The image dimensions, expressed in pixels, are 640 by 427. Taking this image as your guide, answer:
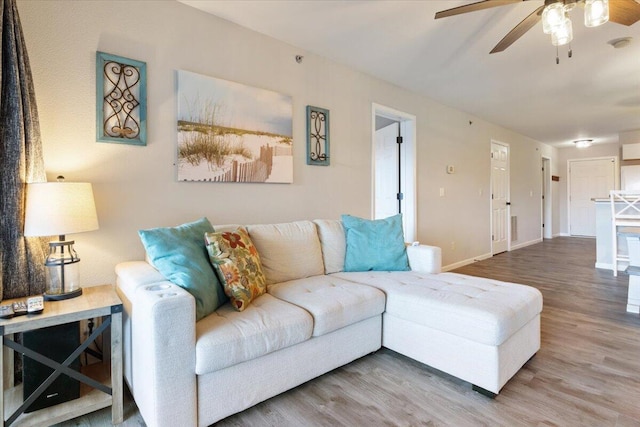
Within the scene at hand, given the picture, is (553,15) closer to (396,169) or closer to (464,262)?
(396,169)

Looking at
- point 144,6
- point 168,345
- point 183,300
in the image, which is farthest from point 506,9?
point 168,345

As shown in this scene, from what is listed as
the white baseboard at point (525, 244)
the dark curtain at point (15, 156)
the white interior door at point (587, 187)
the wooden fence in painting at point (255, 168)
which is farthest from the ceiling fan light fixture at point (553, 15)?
the white interior door at point (587, 187)

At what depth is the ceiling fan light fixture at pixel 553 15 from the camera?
5.96ft

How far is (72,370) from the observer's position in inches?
59.4

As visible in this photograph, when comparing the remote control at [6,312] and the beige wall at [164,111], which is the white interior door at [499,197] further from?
the remote control at [6,312]

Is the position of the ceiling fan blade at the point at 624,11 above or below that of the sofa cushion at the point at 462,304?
above

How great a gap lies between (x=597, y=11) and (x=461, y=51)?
1457mm

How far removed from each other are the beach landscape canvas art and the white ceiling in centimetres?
57

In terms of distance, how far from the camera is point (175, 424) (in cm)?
140

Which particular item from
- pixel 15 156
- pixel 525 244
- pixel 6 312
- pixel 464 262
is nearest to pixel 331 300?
pixel 6 312

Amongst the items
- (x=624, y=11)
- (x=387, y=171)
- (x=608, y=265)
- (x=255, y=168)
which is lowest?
(x=608, y=265)

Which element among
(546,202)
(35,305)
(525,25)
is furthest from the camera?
(546,202)

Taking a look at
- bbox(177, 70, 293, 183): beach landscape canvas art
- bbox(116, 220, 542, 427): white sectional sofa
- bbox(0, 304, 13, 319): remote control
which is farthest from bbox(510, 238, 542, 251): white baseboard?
bbox(0, 304, 13, 319): remote control

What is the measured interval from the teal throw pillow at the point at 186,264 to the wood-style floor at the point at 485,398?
0.60 m
